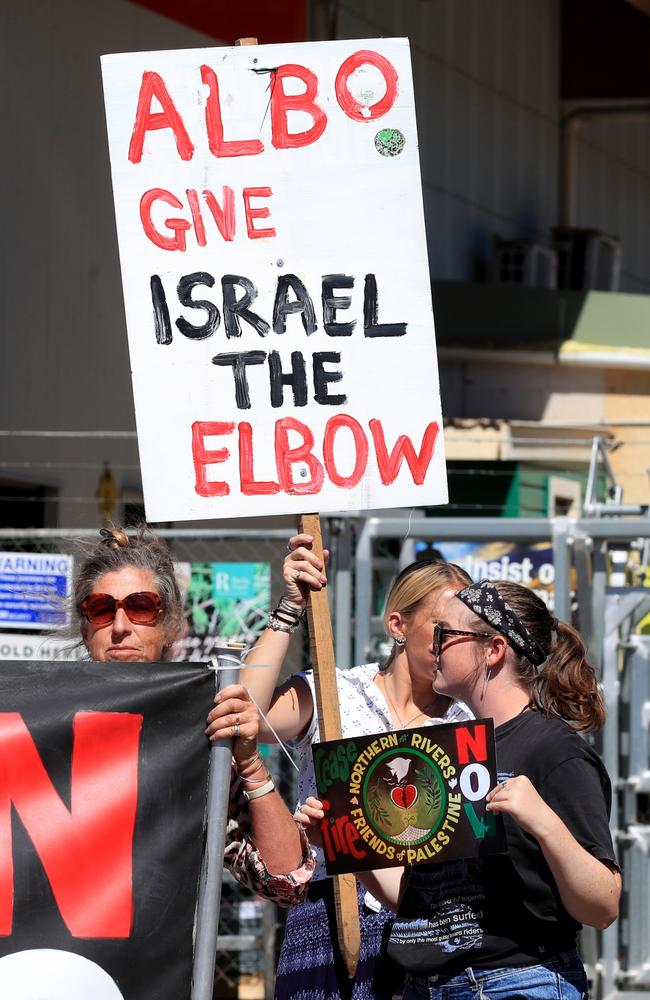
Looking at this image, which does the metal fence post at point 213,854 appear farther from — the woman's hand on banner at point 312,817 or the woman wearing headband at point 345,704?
the woman wearing headband at point 345,704

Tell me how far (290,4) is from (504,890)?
31.8 ft

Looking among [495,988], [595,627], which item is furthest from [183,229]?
[595,627]

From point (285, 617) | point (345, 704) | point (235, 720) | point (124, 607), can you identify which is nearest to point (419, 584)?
point (345, 704)

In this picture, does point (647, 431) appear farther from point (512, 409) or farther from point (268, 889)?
point (268, 889)

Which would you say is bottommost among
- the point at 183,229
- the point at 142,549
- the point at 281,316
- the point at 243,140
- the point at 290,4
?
the point at 142,549

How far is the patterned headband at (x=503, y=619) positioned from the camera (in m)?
3.00

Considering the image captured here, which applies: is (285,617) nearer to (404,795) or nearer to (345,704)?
(345,704)

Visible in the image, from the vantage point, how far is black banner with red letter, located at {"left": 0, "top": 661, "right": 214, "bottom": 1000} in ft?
9.05

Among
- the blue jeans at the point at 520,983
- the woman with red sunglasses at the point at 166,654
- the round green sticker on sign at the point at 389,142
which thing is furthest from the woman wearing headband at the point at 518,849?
the round green sticker on sign at the point at 389,142

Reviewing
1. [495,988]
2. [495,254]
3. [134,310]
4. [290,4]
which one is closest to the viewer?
[495,988]

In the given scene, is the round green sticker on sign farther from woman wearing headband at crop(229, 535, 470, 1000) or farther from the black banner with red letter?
the black banner with red letter

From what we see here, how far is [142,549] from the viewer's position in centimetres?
325

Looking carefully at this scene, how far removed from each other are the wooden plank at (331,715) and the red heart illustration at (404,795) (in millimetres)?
264

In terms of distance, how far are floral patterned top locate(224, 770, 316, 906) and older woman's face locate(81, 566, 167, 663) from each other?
353 mm
